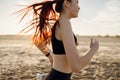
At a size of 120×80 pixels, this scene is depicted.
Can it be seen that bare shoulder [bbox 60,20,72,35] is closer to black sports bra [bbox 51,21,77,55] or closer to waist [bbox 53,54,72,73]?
black sports bra [bbox 51,21,77,55]

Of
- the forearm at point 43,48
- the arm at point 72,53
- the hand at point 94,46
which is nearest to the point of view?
the arm at point 72,53

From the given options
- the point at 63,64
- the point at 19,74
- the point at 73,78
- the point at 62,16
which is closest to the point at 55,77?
the point at 63,64

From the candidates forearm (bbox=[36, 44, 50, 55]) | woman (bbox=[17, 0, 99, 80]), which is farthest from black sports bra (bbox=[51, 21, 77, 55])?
forearm (bbox=[36, 44, 50, 55])

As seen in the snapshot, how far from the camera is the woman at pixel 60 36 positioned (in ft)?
9.27

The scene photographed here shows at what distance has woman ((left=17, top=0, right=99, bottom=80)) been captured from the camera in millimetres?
2824

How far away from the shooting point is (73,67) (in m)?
2.82

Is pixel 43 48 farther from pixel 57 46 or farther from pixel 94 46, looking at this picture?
pixel 94 46

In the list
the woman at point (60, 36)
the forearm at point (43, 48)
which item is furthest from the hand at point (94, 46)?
the forearm at point (43, 48)

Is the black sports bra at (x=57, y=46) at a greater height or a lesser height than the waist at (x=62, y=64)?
greater

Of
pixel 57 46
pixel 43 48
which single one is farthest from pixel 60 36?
pixel 43 48

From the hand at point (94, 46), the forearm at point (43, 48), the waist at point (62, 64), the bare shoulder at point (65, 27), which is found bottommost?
the waist at point (62, 64)

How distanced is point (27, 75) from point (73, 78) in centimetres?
151

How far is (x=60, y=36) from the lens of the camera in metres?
3.00

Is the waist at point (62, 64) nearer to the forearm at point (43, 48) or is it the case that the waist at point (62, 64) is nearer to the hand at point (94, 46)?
the hand at point (94, 46)
